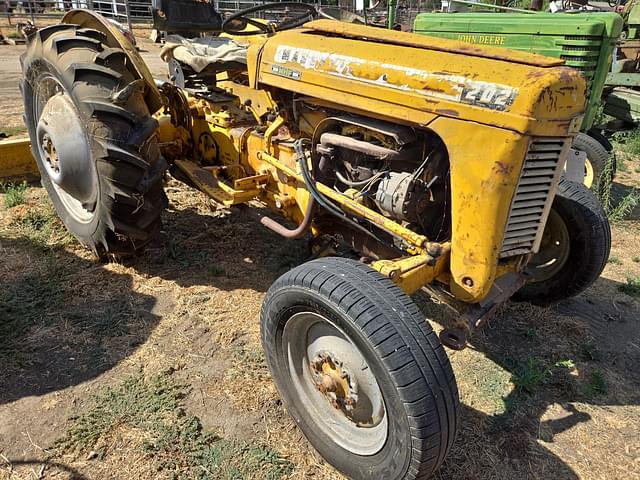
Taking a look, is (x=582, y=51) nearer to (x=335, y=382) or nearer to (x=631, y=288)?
(x=631, y=288)

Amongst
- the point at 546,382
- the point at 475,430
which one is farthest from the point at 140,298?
the point at 546,382

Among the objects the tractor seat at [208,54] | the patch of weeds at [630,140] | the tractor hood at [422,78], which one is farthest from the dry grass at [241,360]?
the patch of weeds at [630,140]

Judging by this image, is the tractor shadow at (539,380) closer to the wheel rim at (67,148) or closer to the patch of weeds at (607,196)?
the patch of weeds at (607,196)

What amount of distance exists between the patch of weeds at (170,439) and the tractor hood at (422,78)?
168 centimetres

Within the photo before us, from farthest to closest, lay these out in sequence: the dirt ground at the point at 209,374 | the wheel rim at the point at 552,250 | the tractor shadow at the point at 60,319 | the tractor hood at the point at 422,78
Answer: the wheel rim at the point at 552,250, the tractor shadow at the point at 60,319, the dirt ground at the point at 209,374, the tractor hood at the point at 422,78

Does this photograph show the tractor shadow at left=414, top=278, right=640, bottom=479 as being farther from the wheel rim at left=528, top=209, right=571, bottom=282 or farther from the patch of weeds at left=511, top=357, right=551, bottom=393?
the wheel rim at left=528, top=209, right=571, bottom=282

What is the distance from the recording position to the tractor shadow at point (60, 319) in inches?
106

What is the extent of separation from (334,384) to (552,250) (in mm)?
1859

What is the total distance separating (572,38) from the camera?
189 inches

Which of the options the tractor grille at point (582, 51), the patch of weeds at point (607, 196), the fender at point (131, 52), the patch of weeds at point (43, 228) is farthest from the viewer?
the patch of weeds at point (607, 196)

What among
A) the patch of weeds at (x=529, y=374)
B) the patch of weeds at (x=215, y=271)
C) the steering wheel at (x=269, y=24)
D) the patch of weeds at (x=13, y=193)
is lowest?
the patch of weeds at (x=529, y=374)

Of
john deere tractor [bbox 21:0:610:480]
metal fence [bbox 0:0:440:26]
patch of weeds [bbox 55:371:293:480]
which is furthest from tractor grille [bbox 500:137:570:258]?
metal fence [bbox 0:0:440:26]

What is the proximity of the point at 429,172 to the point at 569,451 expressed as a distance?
4.88ft

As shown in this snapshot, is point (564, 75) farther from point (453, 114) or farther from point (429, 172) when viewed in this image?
point (429, 172)
